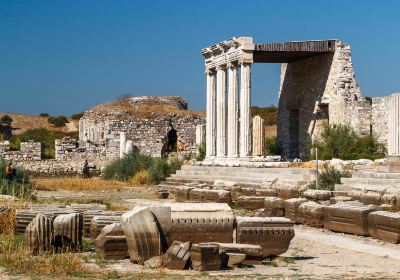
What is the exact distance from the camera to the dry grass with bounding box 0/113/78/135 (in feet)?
219

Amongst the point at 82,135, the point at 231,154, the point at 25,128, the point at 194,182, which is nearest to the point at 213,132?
the point at 231,154

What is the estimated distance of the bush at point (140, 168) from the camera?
3106 cm

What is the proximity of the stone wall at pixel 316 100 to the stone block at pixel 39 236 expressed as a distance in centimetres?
1968

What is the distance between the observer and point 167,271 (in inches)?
359

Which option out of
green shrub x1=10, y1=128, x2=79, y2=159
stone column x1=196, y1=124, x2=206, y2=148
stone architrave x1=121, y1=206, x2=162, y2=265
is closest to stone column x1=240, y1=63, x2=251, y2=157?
stone column x1=196, y1=124, x2=206, y2=148

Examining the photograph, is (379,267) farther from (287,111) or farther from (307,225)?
(287,111)

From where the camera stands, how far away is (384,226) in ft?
39.3

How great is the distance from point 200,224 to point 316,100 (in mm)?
21803

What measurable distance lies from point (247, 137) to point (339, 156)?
365 centimetres

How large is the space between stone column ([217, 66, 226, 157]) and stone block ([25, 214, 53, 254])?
19.8 m

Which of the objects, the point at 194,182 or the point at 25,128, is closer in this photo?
the point at 194,182

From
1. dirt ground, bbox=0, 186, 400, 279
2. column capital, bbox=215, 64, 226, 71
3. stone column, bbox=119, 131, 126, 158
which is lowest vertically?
dirt ground, bbox=0, 186, 400, 279

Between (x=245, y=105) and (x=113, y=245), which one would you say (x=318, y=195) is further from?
(x=245, y=105)

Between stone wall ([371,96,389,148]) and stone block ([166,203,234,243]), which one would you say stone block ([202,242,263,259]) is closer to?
stone block ([166,203,234,243])
